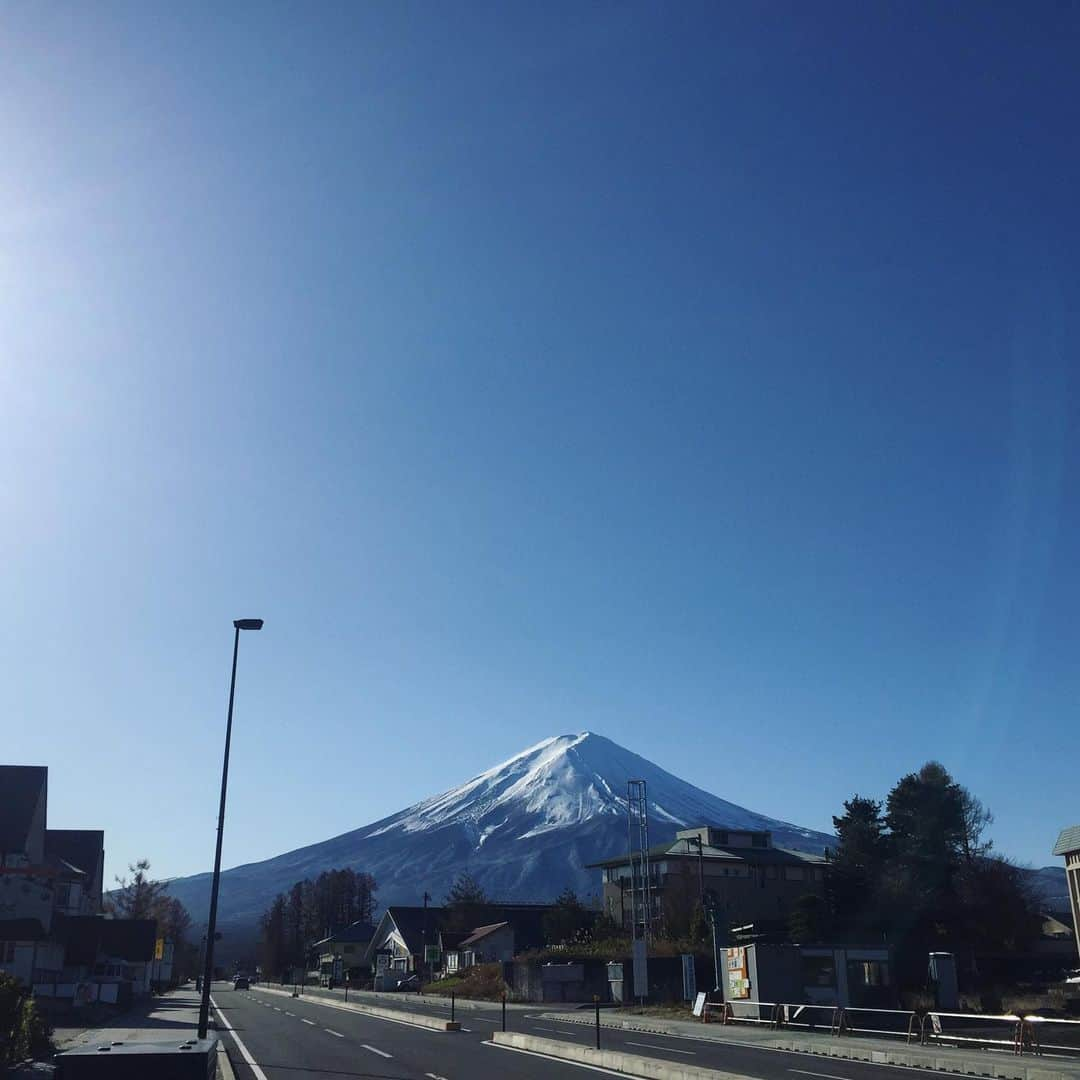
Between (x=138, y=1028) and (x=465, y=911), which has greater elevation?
(x=465, y=911)

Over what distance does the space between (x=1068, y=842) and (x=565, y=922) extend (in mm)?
35650

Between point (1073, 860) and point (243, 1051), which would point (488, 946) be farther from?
point (243, 1051)

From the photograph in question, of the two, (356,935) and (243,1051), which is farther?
(356,935)

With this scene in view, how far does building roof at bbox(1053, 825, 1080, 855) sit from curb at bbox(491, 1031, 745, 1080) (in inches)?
1320

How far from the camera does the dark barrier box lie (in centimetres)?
1089

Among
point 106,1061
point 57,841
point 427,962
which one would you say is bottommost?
point 427,962

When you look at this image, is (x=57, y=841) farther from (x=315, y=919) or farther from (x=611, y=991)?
(x=315, y=919)

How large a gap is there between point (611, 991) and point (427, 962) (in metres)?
Result: 41.8

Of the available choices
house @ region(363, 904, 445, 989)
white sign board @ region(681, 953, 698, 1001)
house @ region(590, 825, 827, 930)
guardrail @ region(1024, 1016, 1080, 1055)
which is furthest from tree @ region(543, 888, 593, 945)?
guardrail @ region(1024, 1016, 1080, 1055)

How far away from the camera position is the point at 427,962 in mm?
89688

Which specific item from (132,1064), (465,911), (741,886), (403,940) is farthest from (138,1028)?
(403,940)

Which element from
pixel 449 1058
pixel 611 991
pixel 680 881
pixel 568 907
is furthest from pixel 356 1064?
pixel 680 881

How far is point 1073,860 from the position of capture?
4847cm

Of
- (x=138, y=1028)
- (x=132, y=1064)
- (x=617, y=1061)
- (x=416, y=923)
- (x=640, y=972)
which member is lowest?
(x=138, y=1028)
